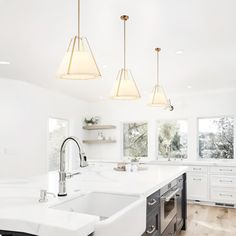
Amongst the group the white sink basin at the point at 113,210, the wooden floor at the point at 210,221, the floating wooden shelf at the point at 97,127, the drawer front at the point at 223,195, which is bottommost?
the wooden floor at the point at 210,221

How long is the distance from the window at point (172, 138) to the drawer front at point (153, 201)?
4.09 meters

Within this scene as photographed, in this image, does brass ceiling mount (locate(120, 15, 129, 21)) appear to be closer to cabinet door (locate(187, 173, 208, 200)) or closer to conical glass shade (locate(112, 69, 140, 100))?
conical glass shade (locate(112, 69, 140, 100))

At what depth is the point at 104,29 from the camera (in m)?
2.91

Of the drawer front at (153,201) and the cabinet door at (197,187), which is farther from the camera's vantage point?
the cabinet door at (197,187)

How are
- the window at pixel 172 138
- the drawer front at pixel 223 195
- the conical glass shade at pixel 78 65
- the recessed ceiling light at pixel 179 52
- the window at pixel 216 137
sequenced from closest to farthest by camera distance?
the conical glass shade at pixel 78 65
the recessed ceiling light at pixel 179 52
the drawer front at pixel 223 195
the window at pixel 216 137
the window at pixel 172 138

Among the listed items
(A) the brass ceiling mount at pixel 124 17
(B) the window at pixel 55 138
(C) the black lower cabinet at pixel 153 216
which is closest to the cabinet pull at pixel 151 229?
(C) the black lower cabinet at pixel 153 216

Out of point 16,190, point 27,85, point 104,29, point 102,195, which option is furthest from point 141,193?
point 27,85

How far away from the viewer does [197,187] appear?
5809 mm

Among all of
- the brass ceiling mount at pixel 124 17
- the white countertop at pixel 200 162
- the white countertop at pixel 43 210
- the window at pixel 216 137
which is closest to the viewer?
the white countertop at pixel 43 210

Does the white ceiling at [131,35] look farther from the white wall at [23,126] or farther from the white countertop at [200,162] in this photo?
A: the white countertop at [200,162]

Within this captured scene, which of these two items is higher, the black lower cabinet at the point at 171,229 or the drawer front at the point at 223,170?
the drawer front at the point at 223,170

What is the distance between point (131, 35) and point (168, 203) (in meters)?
1.94

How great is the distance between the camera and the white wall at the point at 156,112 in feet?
20.3

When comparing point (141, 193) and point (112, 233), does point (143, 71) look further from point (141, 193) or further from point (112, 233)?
point (112, 233)
